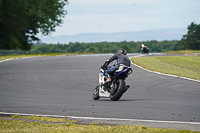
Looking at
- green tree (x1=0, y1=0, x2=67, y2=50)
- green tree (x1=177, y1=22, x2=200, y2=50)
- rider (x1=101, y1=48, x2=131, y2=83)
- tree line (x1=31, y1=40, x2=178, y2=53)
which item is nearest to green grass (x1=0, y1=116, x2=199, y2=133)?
rider (x1=101, y1=48, x2=131, y2=83)

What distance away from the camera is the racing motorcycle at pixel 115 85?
40.0 ft

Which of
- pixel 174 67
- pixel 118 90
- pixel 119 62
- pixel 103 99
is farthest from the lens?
pixel 174 67

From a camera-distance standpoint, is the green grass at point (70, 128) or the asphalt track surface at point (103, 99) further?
the asphalt track surface at point (103, 99)

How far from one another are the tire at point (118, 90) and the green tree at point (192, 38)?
8700cm

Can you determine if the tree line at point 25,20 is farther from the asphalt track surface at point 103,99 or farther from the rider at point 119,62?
the rider at point 119,62

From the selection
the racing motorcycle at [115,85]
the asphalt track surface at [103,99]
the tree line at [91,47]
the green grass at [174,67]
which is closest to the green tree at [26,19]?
the green grass at [174,67]

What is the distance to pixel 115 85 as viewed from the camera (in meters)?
12.4

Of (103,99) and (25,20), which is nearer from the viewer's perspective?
(103,99)

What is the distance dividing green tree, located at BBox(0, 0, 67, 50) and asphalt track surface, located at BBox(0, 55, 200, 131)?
1172 inches

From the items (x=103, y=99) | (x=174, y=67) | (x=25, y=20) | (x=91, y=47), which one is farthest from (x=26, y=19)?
(x=91, y=47)

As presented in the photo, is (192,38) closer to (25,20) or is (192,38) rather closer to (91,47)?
(91,47)

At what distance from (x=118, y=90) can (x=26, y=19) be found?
1859 inches

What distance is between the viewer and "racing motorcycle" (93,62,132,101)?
12.2 m

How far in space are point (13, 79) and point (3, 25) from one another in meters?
33.8
